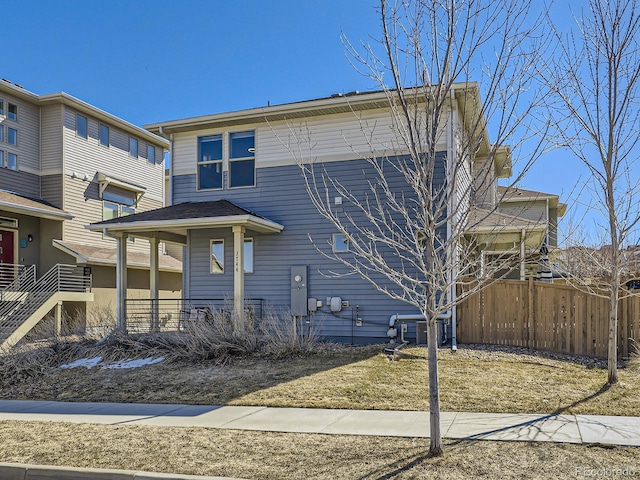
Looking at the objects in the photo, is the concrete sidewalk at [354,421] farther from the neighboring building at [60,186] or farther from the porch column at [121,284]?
the neighboring building at [60,186]

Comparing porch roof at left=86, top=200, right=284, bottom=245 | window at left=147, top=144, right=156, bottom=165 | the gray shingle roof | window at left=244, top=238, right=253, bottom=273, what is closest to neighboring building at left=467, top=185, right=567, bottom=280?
porch roof at left=86, top=200, right=284, bottom=245

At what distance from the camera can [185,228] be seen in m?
14.9

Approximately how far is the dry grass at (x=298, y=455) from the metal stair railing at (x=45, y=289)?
10551mm

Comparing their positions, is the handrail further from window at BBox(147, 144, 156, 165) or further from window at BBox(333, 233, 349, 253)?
window at BBox(333, 233, 349, 253)

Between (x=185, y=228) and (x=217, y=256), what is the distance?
60.3 inches

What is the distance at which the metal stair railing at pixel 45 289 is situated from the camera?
16.1m

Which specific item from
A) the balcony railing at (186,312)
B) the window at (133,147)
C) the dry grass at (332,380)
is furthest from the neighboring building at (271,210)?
the window at (133,147)

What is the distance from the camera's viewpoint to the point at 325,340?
14438 mm

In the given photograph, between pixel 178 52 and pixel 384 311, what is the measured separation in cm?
1023

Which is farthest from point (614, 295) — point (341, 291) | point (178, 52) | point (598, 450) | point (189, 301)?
point (178, 52)

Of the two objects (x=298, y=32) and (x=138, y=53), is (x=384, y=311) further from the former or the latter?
(x=138, y=53)

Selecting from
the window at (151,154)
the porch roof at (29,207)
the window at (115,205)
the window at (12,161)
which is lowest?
the porch roof at (29,207)

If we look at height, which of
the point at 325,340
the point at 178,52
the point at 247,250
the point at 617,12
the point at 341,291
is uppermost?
the point at 178,52

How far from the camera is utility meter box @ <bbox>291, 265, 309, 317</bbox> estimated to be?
48.3ft
